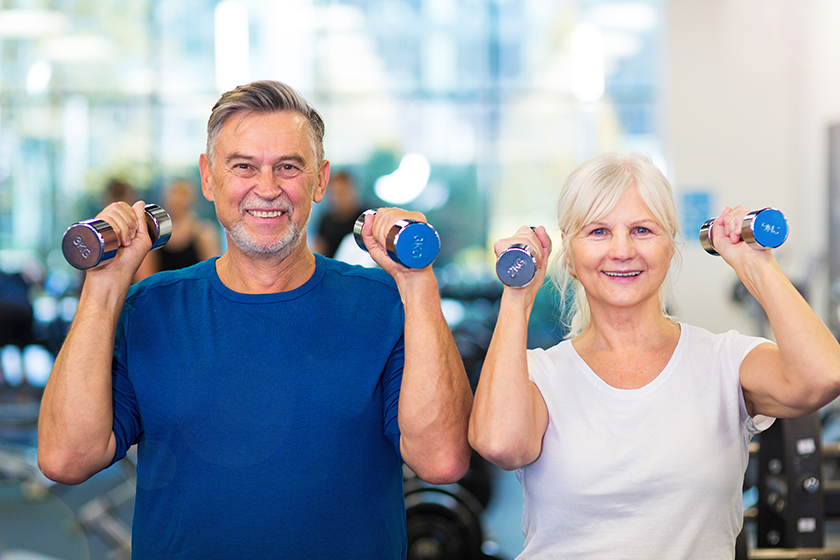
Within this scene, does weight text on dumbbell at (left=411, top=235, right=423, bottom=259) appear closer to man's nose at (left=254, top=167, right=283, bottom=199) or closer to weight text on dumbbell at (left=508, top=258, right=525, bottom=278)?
weight text on dumbbell at (left=508, top=258, right=525, bottom=278)

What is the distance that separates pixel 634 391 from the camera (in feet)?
4.72

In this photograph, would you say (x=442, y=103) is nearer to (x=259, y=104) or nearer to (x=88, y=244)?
(x=259, y=104)

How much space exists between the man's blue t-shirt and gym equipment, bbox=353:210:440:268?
0.85 ft

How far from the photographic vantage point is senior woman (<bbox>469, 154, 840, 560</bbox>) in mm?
1354

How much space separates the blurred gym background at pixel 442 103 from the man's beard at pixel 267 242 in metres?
5.64

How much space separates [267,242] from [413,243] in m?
0.35

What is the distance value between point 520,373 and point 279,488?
0.52 meters

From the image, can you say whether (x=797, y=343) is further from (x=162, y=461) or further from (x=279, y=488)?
(x=162, y=461)

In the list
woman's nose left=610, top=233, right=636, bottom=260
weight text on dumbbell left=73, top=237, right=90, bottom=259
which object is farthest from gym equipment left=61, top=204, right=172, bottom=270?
A: woman's nose left=610, top=233, right=636, bottom=260

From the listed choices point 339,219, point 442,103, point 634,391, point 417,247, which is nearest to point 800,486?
point 634,391

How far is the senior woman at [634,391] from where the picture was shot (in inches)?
53.3

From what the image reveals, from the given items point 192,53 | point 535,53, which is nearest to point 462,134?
point 535,53

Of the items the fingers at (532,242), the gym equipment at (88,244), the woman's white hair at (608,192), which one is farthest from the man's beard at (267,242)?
the woman's white hair at (608,192)

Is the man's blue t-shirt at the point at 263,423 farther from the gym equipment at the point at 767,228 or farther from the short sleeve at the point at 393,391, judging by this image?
the gym equipment at the point at 767,228
